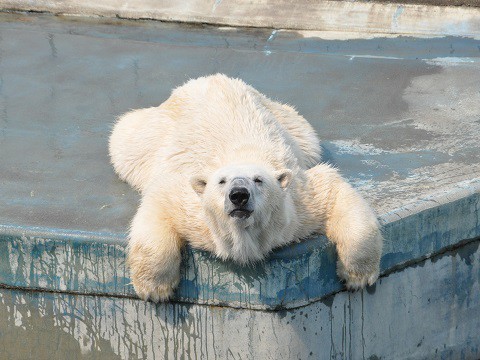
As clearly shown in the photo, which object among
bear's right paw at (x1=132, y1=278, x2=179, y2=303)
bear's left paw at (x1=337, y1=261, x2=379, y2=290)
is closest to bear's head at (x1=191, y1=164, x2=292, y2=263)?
bear's right paw at (x1=132, y1=278, x2=179, y2=303)

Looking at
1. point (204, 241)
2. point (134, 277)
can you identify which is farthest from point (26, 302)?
point (204, 241)

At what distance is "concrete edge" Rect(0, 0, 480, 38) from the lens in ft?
25.7

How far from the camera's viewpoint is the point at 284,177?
4102 millimetres

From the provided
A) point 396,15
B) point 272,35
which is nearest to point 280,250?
point 272,35

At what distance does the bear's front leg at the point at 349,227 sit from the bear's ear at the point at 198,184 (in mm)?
530

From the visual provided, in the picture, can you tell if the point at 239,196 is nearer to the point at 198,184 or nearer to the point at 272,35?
the point at 198,184

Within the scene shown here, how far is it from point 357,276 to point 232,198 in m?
0.82

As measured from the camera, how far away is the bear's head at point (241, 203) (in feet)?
12.6

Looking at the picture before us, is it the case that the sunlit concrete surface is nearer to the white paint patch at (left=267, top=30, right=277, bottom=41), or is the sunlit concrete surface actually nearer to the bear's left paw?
the bear's left paw

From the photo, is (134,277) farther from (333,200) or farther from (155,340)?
(333,200)

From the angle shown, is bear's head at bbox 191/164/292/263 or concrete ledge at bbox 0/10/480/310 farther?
concrete ledge at bbox 0/10/480/310

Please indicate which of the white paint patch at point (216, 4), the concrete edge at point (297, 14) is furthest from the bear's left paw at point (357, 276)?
the white paint patch at point (216, 4)

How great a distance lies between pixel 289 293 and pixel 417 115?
A: 7.54ft

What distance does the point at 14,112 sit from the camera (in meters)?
6.16
